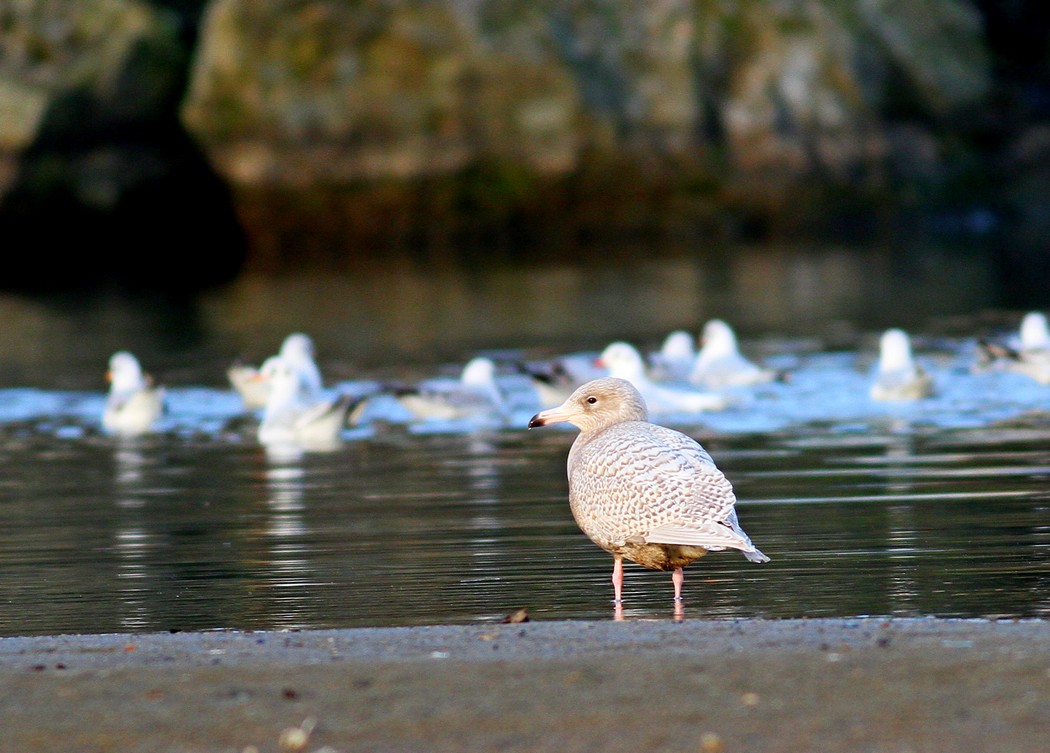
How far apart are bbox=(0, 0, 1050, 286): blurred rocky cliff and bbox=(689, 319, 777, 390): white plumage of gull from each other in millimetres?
21250

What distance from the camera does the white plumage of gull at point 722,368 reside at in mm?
16375

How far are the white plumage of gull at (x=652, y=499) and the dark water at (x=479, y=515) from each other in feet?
0.94

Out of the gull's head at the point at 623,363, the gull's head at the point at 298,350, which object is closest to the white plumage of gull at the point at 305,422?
the gull's head at the point at 298,350

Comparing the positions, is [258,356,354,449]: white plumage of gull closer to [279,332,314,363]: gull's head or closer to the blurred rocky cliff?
[279,332,314,363]: gull's head

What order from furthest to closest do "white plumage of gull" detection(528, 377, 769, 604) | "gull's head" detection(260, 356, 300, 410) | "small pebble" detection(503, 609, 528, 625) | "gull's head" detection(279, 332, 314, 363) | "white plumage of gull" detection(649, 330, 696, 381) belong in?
"white plumage of gull" detection(649, 330, 696, 381), "gull's head" detection(279, 332, 314, 363), "gull's head" detection(260, 356, 300, 410), "white plumage of gull" detection(528, 377, 769, 604), "small pebble" detection(503, 609, 528, 625)

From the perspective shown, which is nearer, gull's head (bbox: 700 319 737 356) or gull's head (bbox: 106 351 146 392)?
gull's head (bbox: 106 351 146 392)

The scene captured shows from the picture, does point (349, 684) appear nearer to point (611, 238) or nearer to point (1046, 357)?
point (1046, 357)

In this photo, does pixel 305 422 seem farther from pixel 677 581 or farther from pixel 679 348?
pixel 677 581

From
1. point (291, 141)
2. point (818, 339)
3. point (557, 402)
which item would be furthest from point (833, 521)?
point (291, 141)

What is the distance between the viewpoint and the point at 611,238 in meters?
43.3

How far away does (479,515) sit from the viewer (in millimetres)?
10141

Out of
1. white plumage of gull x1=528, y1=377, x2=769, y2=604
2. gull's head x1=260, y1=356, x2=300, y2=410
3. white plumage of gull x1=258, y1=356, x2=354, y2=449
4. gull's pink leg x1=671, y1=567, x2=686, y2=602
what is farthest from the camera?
gull's head x1=260, y1=356, x2=300, y2=410

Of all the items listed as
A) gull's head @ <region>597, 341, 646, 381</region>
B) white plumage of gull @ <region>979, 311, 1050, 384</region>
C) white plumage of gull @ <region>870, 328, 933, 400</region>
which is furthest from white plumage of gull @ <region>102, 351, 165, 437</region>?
white plumage of gull @ <region>979, 311, 1050, 384</region>

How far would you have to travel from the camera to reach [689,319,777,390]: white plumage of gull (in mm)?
16375
